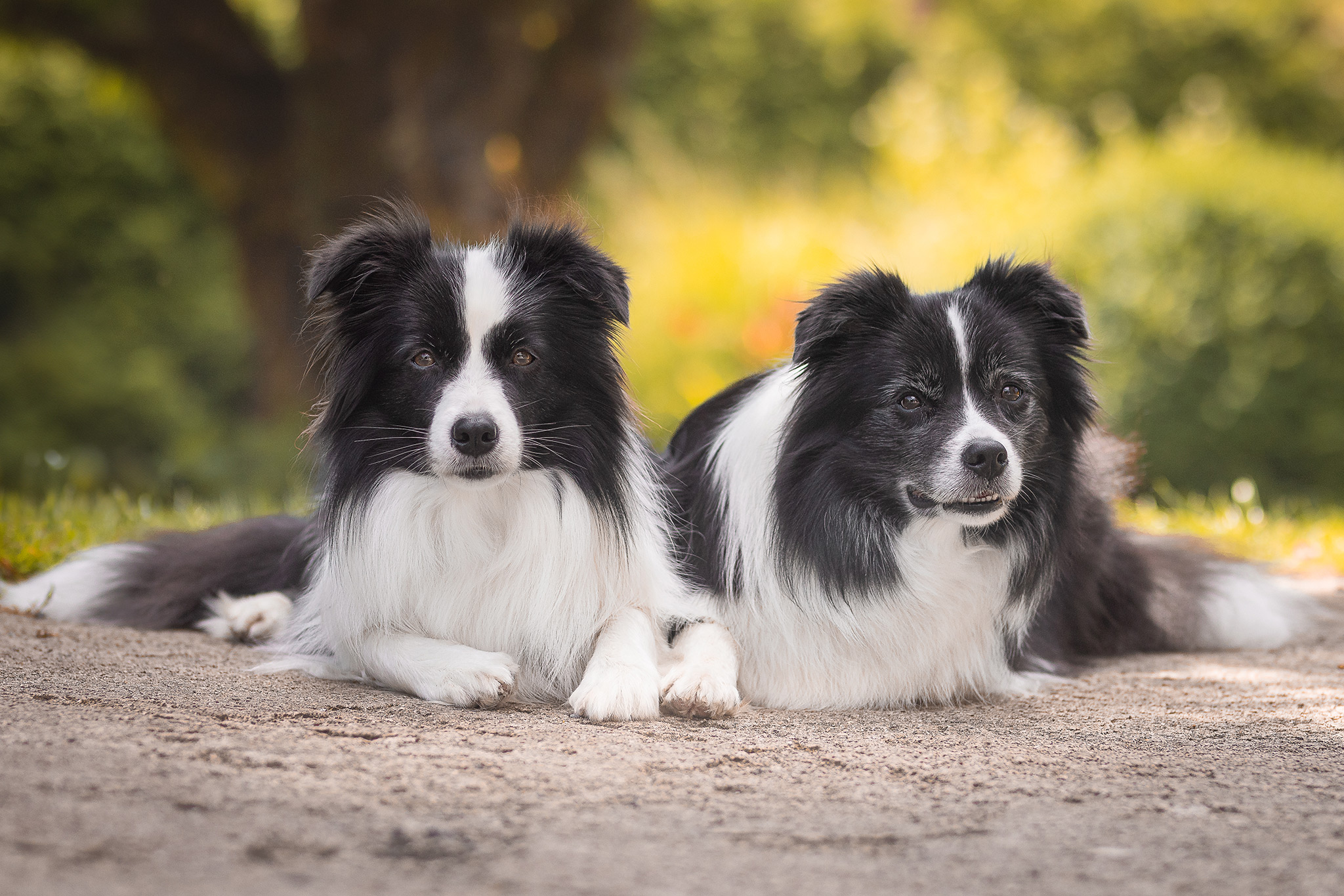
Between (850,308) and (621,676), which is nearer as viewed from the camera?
(621,676)

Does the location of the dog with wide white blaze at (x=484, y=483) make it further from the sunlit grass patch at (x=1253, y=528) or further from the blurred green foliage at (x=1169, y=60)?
the blurred green foliage at (x=1169, y=60)

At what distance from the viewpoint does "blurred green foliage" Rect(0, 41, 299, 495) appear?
1087cm

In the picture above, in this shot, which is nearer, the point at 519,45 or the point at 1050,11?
the point at 519,45

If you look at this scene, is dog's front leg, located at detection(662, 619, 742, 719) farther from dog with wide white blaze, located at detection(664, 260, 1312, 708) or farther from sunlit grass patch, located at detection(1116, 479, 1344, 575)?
sunlit grass patch, located at detection(1116, 479, 1344, 575)

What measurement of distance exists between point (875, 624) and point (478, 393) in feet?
4.95

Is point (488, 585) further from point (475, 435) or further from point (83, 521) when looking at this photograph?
point (83, 521)

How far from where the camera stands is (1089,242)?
8.73m

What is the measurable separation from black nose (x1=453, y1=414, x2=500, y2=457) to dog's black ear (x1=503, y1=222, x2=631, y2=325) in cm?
54

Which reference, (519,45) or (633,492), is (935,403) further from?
(519,45)

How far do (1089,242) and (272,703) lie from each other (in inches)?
289

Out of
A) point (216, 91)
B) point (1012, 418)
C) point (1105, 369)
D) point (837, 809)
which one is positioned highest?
point (216, 91)

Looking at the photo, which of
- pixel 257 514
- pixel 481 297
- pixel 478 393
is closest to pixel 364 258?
pixel 481 297

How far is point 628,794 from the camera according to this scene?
2.61 m

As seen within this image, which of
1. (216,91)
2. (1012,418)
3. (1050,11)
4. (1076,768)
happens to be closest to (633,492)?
(1012,418)
